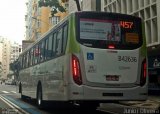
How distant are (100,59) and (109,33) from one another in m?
0.95

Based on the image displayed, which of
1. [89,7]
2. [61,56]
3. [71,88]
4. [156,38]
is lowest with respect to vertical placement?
[71,88]

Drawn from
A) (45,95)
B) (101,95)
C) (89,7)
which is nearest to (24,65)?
(45,95)

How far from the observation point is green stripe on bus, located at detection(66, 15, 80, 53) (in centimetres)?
1287

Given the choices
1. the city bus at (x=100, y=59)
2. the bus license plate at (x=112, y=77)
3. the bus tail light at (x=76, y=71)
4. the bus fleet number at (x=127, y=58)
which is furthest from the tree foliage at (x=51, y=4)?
the bus license plate at (x=112, y=77)

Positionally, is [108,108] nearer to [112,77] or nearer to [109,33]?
[112,77]

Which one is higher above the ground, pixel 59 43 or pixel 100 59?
pixel 59 43

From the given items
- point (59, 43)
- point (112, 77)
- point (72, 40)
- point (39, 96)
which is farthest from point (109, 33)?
point (39, 96)

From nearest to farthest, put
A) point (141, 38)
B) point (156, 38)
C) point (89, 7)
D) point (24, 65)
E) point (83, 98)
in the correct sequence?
point (83, 98)
point (141, 38)
point (24, 65)
point (156, 38)
point (89, 7)

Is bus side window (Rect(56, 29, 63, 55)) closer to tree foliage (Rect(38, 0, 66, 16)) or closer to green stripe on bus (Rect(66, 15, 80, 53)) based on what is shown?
green stripe on bus (Rect(66, 15, 80, 53))

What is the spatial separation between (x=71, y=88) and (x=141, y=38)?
120 inches

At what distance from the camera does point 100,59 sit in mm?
13000

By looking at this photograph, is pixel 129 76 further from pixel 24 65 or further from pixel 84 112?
pixel 24 65

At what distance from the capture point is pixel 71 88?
500 inches

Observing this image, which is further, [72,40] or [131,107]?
[131,107]
